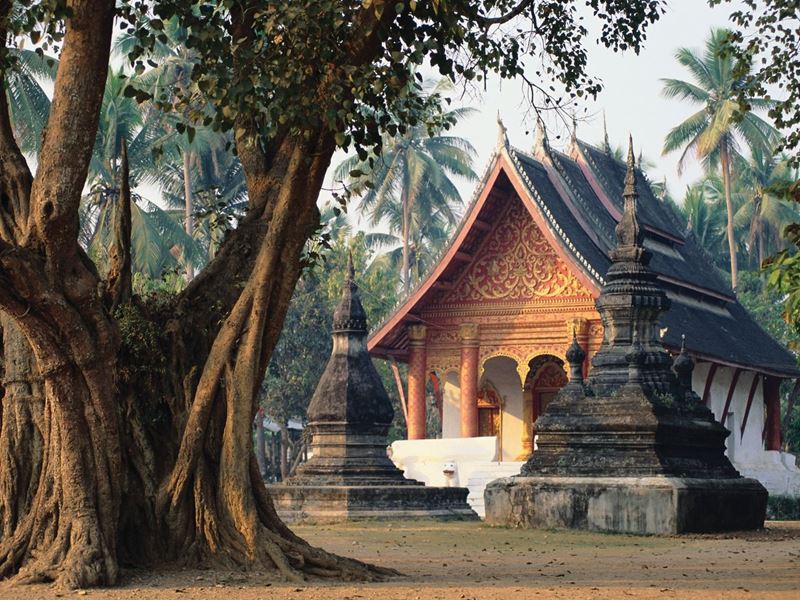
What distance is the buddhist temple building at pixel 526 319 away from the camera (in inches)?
1055

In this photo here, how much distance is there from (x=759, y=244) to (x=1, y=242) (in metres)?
51.7

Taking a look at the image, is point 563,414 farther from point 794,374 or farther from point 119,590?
point 794,374

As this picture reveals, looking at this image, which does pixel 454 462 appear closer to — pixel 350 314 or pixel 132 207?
pixel 350 314

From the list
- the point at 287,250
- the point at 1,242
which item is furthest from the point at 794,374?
the point at 1,242

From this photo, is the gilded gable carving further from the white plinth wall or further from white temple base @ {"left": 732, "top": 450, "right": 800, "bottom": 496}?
white temple base @ {"left": 732, "top": 450, "right": 800, "bottom": 496}

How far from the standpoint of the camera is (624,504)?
16.4m

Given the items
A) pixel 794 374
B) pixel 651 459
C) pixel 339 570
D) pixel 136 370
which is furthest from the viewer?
pixel 794 374

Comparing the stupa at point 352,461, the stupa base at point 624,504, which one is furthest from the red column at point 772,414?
the stupa base at point 624,504

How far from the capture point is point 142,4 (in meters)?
9.60

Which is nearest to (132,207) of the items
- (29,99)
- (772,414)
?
(29,99)

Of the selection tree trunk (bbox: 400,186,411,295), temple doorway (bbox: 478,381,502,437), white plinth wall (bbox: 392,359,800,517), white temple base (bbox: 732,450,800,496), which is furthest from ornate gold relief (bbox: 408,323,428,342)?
tree trunk (bbox: 400,186,411,295)

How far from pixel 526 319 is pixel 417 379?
2.78 metres

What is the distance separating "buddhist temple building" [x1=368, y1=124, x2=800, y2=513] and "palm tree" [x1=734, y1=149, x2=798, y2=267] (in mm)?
24013

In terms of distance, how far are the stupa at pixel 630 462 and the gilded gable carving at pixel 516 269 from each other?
27.1 ft
